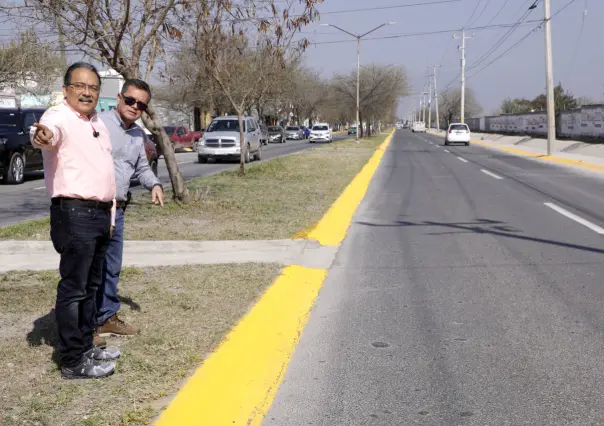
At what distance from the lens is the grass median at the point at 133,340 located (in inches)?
138

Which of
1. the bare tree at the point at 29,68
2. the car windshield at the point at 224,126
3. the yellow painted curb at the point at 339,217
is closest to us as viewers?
the yellow painted curb at the point at 339,217

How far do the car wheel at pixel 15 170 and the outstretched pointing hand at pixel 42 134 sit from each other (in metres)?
14.9

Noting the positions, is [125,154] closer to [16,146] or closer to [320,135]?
[16,146]

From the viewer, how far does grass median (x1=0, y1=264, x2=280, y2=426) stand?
3510mm

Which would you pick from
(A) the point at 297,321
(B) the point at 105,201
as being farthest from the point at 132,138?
(A) the point at 297,321

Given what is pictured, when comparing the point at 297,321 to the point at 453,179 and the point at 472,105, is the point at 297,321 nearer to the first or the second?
the point at 453,179

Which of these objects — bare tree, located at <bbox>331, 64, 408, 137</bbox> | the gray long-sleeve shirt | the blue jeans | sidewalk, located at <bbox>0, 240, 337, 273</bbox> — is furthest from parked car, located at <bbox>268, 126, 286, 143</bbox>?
the blue jeans

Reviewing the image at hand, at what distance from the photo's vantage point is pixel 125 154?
471 cm

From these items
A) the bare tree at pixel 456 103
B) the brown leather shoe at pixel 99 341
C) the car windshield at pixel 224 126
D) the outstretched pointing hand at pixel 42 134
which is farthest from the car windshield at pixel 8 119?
the bare tree at pixel 456 103

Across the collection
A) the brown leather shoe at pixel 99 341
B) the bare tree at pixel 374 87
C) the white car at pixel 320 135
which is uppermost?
the bare tree at pixel 374 87

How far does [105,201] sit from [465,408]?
226 centimetres

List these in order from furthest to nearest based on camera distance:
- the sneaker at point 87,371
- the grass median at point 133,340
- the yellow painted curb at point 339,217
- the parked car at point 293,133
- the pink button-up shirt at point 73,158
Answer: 1. the parked car at point 293,133
2. the yellow painted curb at point 339,217
3. the sneaker at point 87,371
4. the pink button-up shirt at point 73,158
5. the grass median at point 133,340

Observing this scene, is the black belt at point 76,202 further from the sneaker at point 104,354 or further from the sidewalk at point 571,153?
the sidewalk at point 571,153

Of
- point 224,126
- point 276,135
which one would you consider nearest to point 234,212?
point 224,126
